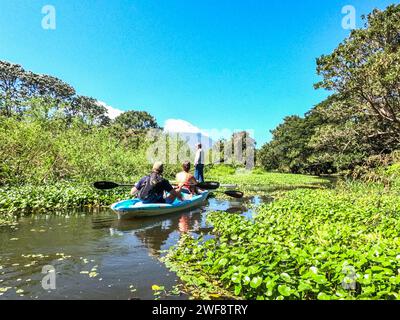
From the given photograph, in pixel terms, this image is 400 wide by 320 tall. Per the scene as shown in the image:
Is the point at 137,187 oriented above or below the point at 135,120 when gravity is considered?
below

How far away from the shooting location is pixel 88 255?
242 inches

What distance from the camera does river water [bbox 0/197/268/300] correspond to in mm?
4547

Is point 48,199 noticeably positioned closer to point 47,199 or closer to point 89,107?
point 47,199

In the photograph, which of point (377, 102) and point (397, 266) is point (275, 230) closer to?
point (397, 266)

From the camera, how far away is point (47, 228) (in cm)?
823

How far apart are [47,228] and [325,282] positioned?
701 cm

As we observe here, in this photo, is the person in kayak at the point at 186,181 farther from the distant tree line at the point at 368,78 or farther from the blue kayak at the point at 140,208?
the distant tree line at the point at 368,78

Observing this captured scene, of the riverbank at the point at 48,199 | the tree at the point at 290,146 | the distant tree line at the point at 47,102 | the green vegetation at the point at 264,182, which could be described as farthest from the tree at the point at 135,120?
the riverbank at the point at 48,199

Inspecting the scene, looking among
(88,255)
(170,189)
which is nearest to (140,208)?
(170,189)

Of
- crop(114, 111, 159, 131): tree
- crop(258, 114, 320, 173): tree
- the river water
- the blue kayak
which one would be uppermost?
crop(114, 111, 159, 131): tree

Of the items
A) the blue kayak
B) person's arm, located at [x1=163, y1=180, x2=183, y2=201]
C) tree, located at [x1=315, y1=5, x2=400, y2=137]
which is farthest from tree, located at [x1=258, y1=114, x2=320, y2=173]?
the blue kayak

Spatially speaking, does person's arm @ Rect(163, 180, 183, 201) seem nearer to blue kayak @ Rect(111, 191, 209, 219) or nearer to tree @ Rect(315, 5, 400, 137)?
blue kayak @ Rect(111, 191, 209, 219)

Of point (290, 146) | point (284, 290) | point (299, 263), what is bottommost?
point (284, 290)

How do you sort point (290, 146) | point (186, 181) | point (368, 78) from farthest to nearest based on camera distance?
point (290, 146)
point (368, 78)
point (186, 181)
